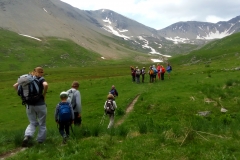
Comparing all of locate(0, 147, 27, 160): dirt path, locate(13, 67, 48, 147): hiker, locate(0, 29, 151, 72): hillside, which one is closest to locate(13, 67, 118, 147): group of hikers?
locate(13, 67, 48, 147): hiker

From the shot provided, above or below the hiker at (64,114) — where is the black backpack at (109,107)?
below

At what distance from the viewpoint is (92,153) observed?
9.02 m

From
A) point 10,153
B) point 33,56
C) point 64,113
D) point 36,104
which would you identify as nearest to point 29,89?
point 36,104

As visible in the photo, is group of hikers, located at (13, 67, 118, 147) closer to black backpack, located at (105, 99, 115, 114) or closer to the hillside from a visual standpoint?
black backpack, located at (105, 99, 115, 114)

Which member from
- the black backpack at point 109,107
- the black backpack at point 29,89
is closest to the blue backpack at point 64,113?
the black backpack at point 29,89

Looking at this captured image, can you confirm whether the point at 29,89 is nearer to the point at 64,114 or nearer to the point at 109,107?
the point at 64,114

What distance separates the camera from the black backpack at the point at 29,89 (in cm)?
1084

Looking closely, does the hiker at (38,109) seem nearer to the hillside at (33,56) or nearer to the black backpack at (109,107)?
the black backpack at (109,107)

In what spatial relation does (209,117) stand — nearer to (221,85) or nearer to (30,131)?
(221,85)

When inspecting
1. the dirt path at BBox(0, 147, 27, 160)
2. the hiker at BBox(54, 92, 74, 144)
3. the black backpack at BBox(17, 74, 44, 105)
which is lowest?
the dirt path at BBox(0, 147, 27, 160)

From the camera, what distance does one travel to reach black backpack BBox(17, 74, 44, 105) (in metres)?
10.8

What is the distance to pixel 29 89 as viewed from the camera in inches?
432

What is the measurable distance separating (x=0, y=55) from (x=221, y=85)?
501 ft

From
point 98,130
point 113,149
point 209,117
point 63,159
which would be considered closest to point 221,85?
point 209,117
